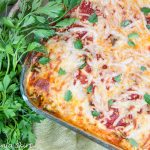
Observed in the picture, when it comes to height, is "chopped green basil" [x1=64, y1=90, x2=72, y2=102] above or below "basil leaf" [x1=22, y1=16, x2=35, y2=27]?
below

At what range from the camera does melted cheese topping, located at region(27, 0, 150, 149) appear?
181 cm

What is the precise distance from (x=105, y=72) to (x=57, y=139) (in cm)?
51

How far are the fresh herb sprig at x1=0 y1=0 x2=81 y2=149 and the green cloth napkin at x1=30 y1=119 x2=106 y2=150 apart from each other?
5.9 inches

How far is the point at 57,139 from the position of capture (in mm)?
2164

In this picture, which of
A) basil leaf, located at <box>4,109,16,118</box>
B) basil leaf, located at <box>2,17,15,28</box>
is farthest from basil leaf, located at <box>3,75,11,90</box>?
basil leaf, located at <box>2,17,15,28</box>

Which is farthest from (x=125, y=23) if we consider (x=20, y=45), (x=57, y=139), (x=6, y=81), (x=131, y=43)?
(x=57, y=139)

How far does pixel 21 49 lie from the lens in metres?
Answer: 1.78

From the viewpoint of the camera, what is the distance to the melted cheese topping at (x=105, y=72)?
181 cm

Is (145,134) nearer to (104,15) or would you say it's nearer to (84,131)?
(84,131)

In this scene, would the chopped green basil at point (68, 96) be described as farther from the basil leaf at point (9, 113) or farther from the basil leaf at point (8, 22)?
the basil leaf at point (8, 22)

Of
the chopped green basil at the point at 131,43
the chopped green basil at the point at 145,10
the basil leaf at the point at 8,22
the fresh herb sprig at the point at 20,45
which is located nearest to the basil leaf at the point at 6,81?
the fresh herb sprig at the point at 20,45

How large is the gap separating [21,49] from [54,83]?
0.66 ft

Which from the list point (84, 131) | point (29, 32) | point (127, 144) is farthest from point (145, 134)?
point (29, 32)

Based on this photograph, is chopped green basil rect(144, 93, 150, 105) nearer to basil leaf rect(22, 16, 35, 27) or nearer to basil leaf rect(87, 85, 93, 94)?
basil leaf rect(87, 85, 93, 94)
